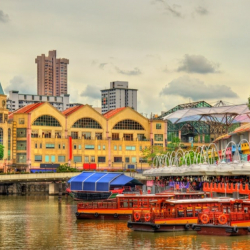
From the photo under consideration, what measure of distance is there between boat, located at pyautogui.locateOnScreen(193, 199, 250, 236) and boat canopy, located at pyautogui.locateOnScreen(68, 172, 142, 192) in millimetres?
58369

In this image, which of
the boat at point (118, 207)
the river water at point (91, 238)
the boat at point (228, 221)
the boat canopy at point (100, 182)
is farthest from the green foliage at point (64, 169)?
the boat at point (228, 221)

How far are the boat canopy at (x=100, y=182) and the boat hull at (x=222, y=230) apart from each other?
194ft

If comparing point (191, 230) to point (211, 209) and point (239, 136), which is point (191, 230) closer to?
point (211, 209)

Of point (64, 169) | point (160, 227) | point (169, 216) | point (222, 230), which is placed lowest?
point (222, 230)

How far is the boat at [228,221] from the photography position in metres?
66.1

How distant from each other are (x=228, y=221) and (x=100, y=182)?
6207 cm

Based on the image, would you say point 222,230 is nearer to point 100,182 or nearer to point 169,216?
point 169,216

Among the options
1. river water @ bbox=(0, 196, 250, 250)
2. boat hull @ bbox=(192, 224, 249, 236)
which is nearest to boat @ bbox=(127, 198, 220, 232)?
river water @ bbox=(0, 196, 250, 250)

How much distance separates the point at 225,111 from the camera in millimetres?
189625

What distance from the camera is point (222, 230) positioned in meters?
66.3

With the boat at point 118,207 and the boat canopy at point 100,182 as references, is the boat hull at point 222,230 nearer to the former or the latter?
the boat at point 118,207

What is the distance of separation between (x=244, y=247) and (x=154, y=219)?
1182 cm

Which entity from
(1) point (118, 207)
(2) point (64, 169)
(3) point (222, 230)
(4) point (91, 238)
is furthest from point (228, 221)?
(2) point (64, 169)

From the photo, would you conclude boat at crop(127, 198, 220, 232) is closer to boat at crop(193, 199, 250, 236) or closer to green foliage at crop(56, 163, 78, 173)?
boat at crop(193, 199, 250, 236)
